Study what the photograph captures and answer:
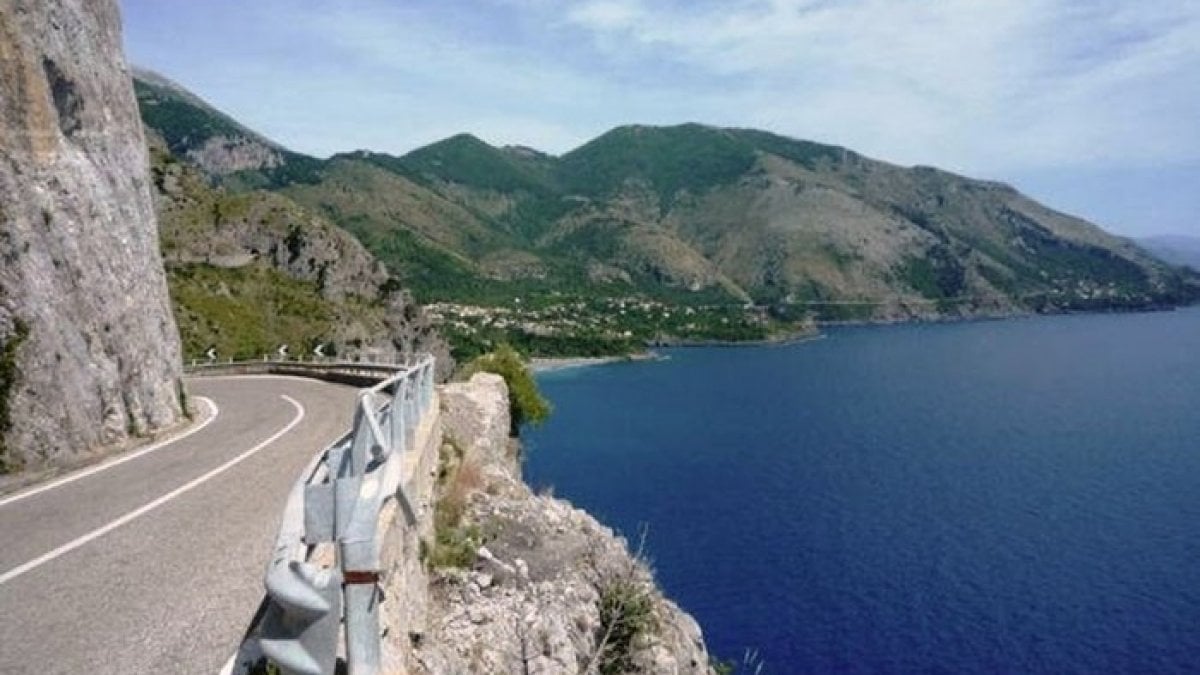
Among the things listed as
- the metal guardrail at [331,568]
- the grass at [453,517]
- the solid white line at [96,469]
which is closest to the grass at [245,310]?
the solid white line at [96,469]

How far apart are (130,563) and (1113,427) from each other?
146 m

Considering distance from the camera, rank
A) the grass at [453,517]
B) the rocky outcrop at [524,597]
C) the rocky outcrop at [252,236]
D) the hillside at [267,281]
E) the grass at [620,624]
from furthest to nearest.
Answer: the rocky outcrop at [252,236]
the hillside at [267,281]
the grass at [620,624]
the grass at [453,517]
the rocky outcrop at [524,597]

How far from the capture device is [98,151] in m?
23.9

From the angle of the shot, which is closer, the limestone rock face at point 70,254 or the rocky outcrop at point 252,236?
the limestone rock face at point 70,254

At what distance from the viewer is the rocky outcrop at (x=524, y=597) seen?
11.8 m

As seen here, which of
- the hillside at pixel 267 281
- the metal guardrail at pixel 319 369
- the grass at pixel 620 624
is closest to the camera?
the grass at pixel 620 624

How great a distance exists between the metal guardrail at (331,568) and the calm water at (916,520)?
3173 centimetres

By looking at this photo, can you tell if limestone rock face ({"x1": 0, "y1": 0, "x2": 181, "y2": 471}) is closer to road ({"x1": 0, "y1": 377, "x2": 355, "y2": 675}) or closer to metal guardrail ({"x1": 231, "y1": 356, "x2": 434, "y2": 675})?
road ({"x1": 0, "y1": 377, "x2": 355, "y2": 675})

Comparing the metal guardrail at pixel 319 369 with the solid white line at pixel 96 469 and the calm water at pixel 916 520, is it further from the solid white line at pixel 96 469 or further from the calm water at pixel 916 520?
the solid white line at pixel 96 469

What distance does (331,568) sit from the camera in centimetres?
604

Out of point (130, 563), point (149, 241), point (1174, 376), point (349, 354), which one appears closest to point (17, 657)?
point (130, 563)

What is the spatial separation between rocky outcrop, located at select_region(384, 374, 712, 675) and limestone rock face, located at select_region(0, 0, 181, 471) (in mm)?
7747

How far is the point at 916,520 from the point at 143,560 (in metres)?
86.6

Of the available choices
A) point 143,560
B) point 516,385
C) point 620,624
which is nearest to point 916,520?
point 516,385
